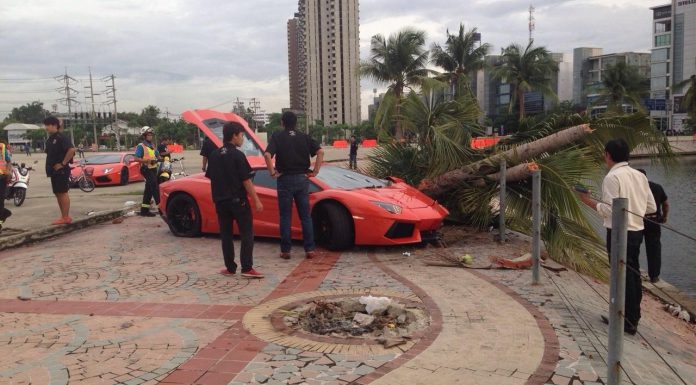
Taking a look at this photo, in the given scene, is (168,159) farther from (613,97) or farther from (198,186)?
(613,97)

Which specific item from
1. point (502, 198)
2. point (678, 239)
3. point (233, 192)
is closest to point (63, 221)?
point (233, 192)

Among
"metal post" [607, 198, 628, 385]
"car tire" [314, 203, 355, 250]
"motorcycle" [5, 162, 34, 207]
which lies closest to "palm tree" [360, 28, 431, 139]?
"motorcycle" [5, 162, 34, 207]

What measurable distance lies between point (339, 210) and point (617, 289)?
14.5 ft

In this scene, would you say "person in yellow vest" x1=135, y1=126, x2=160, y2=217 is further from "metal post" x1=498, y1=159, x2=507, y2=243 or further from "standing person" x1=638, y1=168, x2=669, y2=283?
"standing person" x1=638, y1=168, x2=669, y2=283

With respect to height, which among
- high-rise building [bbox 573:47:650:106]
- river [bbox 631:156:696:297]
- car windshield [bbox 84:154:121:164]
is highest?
high-rise building [bbox 573:47:650:106]

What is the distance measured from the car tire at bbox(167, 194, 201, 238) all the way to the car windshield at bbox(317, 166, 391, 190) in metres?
2.08

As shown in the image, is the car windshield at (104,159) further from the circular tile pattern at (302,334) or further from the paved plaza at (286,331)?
the circular tile pattern at (302,334)

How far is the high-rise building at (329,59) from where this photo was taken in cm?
11181

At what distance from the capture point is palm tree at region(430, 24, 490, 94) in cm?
4928

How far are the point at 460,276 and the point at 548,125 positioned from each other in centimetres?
391

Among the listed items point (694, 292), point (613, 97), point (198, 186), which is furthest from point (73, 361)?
point (613, 97)

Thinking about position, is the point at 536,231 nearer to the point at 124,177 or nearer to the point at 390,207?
the point at 390,207

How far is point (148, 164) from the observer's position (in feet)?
34.9

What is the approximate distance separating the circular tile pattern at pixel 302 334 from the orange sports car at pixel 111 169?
1544 cm
